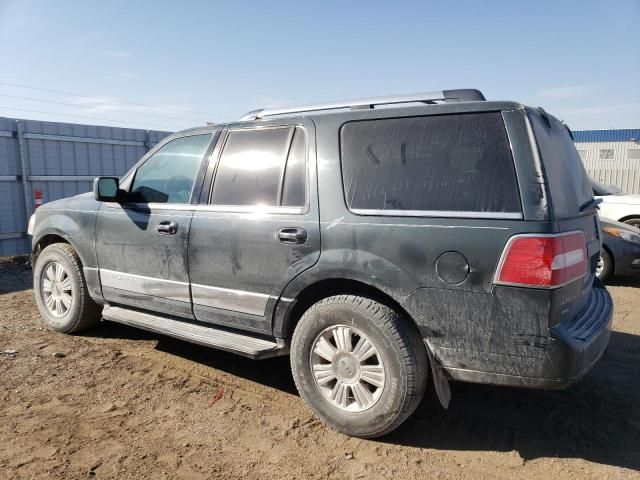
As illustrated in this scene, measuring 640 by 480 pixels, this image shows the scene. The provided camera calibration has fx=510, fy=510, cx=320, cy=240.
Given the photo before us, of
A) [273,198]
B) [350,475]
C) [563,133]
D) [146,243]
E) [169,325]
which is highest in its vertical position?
[563,133]

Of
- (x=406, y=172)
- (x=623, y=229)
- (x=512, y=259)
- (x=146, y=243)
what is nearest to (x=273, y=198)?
(x=406, y=172)

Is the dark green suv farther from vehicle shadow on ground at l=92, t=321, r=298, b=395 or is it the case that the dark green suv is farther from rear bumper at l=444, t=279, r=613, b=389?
vehicle shadow on ground at l=92, t=321, r=298, b=395

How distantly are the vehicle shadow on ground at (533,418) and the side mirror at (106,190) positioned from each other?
154 centimetres

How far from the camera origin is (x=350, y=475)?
2732 millimetres

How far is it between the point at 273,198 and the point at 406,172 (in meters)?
0.97

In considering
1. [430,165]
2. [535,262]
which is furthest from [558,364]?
[430,165]

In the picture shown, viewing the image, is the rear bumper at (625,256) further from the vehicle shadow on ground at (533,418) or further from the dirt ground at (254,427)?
the vehicle shadow on ground at (533,418)

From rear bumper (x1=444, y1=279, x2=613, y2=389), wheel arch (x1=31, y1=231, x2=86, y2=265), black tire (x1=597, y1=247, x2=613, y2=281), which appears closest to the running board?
wheel arch (x1=31, y1=231, x2=86, y2=265)

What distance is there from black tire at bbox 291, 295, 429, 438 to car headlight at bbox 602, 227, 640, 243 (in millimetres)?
5744

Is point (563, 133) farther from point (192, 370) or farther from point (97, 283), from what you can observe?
point (97, 283)

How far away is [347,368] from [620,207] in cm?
772

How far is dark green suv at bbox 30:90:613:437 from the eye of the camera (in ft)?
8.59

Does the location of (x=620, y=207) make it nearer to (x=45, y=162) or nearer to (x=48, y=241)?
(x=48, y=241)

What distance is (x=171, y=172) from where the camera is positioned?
416 cm
